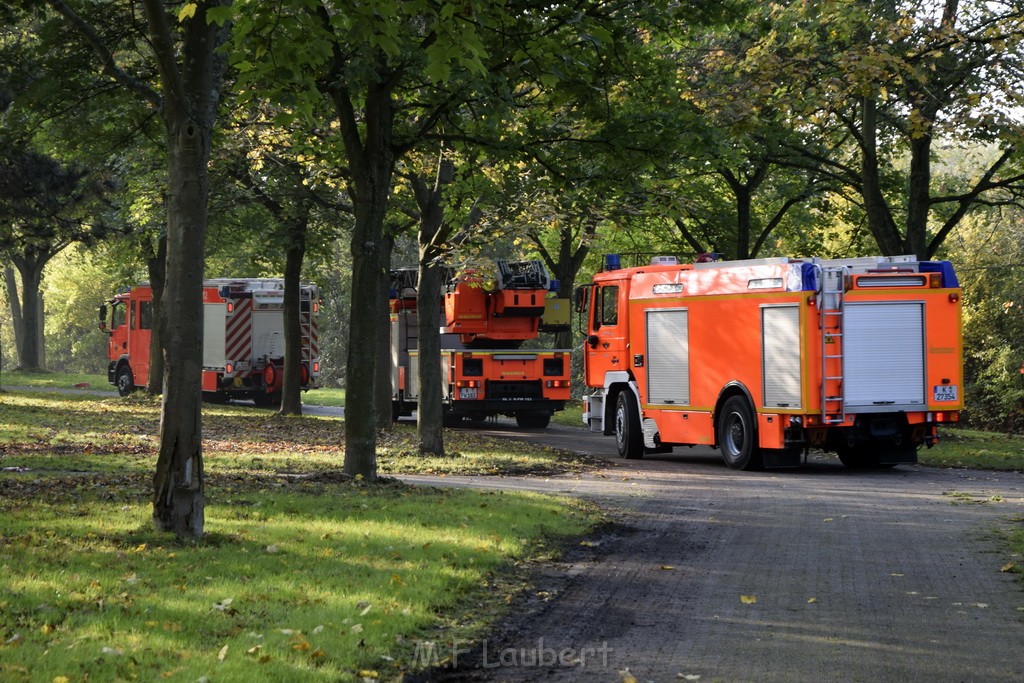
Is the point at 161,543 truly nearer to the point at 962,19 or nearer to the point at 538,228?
the point at 538,228

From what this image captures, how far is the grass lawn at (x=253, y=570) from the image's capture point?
6.45 metres

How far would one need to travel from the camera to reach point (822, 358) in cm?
1803

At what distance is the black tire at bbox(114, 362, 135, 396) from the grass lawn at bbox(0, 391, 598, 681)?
23.4 meters

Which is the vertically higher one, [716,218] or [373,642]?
[716,218]

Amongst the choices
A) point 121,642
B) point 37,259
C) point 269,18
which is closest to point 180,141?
point 269,18

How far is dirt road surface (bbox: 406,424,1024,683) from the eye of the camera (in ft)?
22.5

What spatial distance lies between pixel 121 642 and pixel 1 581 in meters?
1.66

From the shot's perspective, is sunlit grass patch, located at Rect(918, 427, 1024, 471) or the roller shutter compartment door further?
sunlit grass patch, located at Rect(918, 427, 1024, 471)

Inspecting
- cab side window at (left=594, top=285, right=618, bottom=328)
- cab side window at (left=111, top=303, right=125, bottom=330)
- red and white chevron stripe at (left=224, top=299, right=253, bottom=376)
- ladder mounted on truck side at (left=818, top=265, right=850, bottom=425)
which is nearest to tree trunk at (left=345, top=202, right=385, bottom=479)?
ladder mounted on truck side at (left=818, top=265, right=850, bottom=425)

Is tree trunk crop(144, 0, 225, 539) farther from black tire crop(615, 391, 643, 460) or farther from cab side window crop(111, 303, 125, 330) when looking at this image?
cab side window crop(111, 303, 125, 330)

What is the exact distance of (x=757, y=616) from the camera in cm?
814

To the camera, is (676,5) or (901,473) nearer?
(676,5)

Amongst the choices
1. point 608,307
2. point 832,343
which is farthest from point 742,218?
point 832,343

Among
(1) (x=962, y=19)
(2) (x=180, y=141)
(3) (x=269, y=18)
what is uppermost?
(1) (x=962, y=19)
